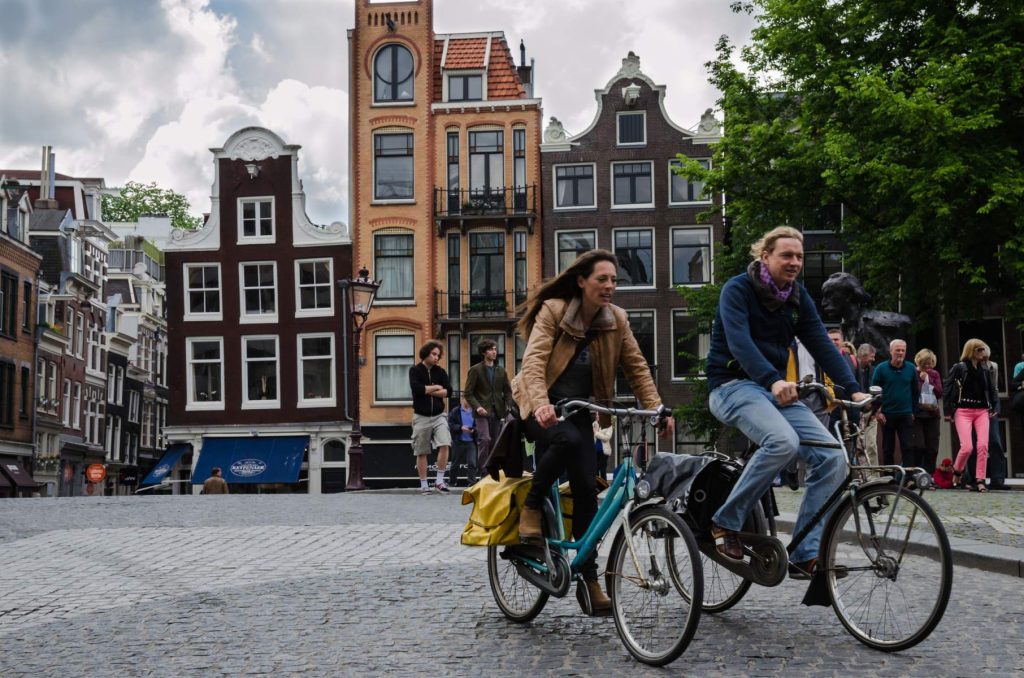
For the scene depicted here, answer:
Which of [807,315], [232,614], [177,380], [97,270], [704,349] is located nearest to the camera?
[807,315]

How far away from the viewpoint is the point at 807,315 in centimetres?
670

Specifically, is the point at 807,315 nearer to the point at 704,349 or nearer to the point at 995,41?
the point at 995,41

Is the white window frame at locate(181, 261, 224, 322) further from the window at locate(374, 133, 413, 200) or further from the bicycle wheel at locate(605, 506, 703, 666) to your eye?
the bicycle wheel at locate(605, 506, 703, 666)

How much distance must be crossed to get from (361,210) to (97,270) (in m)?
23.9

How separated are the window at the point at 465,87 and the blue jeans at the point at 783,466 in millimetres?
39139

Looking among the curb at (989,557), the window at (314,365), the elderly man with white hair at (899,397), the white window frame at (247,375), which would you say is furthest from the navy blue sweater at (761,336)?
the white window frame at (247,375)

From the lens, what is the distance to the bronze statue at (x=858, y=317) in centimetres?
2183

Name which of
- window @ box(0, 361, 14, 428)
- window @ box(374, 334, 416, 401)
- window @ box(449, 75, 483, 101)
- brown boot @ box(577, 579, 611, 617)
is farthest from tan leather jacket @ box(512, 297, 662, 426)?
window @ box(0, 361, 14, 428)

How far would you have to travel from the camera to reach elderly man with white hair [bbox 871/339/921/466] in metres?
17.3

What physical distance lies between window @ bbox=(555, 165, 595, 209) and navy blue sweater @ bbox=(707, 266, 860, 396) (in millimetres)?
36724

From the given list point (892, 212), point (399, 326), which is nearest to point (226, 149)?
point (399, 326)

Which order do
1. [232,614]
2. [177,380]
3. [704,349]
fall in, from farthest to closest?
[177,380] → [704,349] → [232,614]

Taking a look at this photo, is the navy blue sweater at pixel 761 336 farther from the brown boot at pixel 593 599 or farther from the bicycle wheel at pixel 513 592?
the bicycle wheel at pixel 513 592

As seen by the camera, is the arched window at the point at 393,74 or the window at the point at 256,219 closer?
the arched window at the point at 393,74
